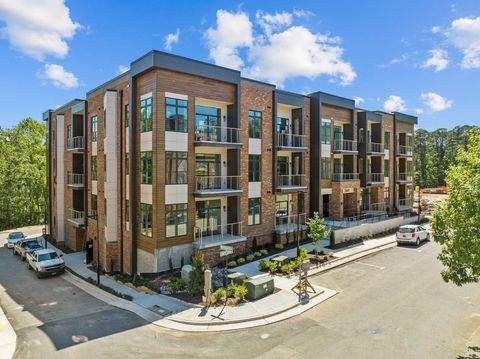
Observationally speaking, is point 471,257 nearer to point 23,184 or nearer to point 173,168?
point 173,168

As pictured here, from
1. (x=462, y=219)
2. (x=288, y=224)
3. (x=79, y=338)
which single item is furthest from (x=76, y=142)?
(x=462, y=219)

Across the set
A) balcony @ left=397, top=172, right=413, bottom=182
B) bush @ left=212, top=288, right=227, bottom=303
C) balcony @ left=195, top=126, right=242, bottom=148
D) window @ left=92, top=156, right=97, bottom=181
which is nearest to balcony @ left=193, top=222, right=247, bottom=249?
bush @ left=212, top=288, right=227, bottom=303

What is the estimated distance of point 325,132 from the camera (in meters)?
28.6

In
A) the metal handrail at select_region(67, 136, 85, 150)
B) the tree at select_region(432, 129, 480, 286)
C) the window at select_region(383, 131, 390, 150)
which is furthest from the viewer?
the window at select_region(383, 131, 390, 150)

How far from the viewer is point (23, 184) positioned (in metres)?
43.9

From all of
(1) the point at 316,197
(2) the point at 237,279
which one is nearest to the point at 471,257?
Result: (2) the point at 237,279

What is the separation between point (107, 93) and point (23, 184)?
31200 millimetres

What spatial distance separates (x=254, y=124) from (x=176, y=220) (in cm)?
889

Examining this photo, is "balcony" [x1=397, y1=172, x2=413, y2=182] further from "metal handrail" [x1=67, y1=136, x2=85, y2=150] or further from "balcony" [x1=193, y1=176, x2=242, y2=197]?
"metal handrail" [x1=67, y1=136, x2=85, y2=150]

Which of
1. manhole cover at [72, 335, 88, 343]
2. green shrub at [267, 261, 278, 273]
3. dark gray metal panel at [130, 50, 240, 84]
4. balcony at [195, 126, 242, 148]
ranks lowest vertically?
manhole cover at [72, 335, 88, 343]

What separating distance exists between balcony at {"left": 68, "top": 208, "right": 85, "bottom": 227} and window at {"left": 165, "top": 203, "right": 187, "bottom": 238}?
36.9 feet

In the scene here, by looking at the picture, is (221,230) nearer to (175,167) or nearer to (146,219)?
(146,219)

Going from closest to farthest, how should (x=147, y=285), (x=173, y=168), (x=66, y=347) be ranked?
(x=66, y=347)
(x=147, y=285)
(x=173, y=168)

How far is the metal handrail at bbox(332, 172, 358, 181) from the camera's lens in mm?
29500
